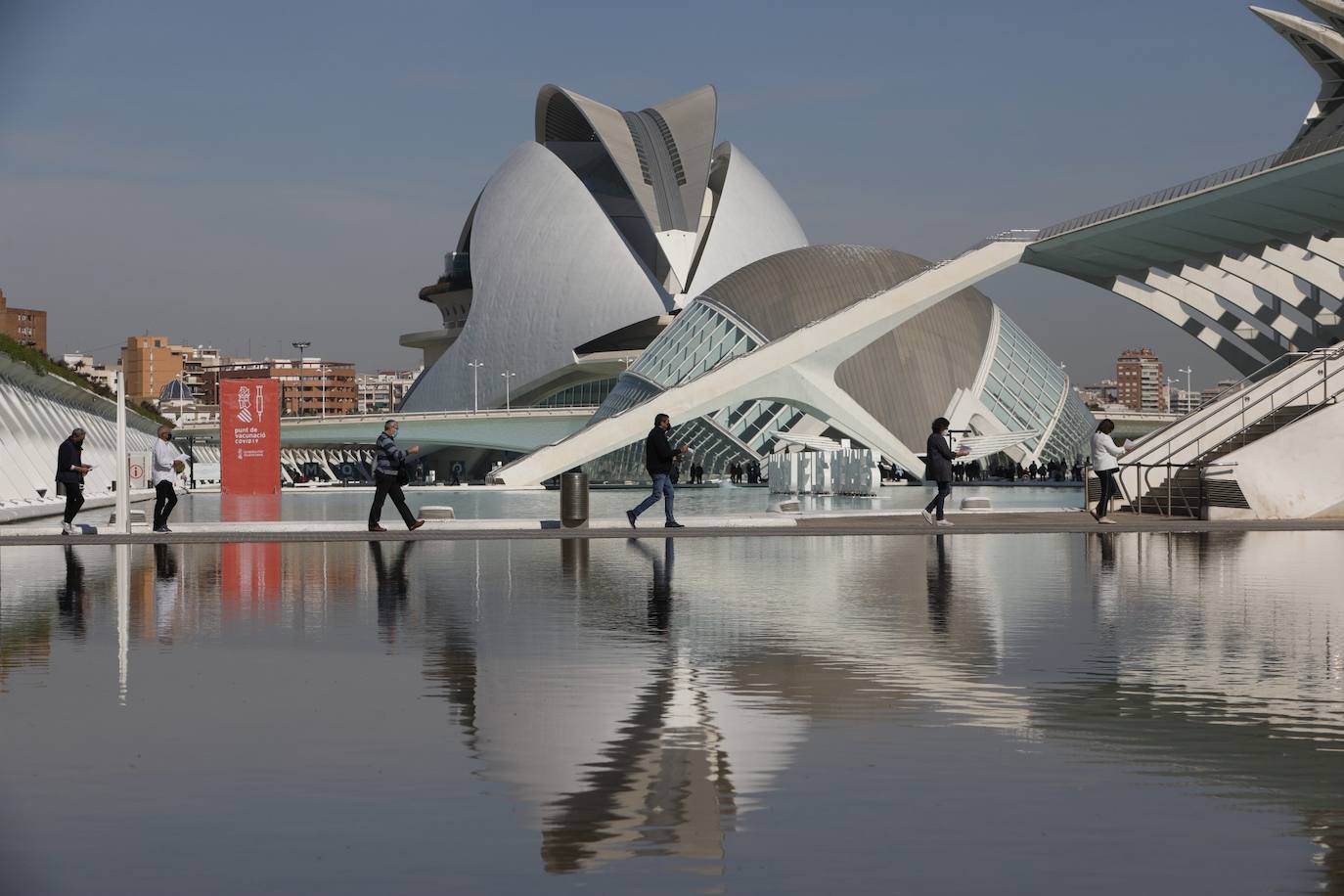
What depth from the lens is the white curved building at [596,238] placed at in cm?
9806

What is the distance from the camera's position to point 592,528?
76.7 feet

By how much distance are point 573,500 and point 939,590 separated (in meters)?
10.2

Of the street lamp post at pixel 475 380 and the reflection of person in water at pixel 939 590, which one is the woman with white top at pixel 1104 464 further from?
the street lamp post at pixel 475 380

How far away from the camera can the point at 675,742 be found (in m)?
6.49

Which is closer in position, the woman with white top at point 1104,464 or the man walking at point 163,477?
the man walking at point 163,477

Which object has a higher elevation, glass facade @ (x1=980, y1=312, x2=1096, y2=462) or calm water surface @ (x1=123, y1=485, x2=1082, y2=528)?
glass facade @ (x1=980, y1=312, x2=1096, y2=462)

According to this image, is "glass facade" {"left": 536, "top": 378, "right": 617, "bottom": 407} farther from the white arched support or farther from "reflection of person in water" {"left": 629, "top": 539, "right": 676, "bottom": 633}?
"reflection of person in water" {"left": 629, "top": 539, "right": 676, "bottom": 633}

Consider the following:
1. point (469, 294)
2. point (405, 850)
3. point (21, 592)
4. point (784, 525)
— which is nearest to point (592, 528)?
point (784, 525)

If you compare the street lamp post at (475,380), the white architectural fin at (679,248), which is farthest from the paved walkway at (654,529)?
the street lamp post at (475,380)

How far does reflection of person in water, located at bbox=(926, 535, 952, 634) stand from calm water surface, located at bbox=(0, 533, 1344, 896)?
0.32 feet

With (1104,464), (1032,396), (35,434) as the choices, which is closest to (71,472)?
(1104,464)

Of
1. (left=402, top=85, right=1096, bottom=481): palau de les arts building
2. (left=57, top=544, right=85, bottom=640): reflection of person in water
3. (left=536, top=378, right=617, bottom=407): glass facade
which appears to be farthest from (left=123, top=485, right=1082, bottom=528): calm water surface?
(left=536, top=378, right=617, bottom=407): glass facade

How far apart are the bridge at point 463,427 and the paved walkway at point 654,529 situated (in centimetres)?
6209

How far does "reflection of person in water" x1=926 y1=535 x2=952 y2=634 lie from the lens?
10.9m
